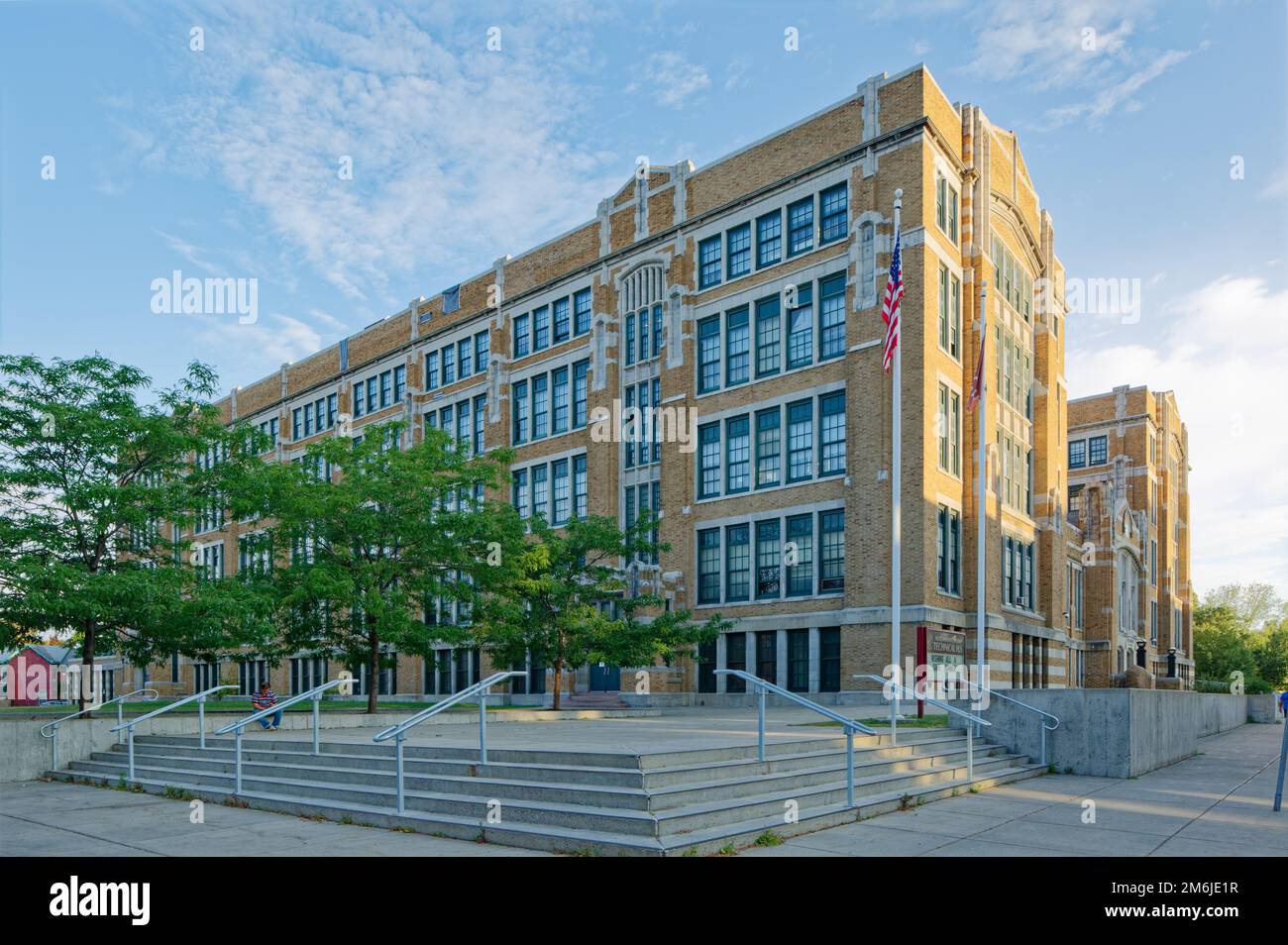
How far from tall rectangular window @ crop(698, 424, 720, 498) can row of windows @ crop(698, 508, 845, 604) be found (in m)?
1.43

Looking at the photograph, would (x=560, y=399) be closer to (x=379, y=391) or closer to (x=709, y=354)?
(x=709, y=354)

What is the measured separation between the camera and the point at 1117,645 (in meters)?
52.1

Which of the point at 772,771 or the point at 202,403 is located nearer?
the point at 772,771

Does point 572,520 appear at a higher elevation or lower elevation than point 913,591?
higher

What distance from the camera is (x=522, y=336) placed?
153 feet

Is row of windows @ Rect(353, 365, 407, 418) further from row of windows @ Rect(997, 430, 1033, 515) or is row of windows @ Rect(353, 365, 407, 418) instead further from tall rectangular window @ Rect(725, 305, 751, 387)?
row of windows @ Rect(997, 430, 1033, 515)

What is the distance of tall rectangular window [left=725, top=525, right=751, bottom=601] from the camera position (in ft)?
116

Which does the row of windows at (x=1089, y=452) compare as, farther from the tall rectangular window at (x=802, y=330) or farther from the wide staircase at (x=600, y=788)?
the wide staircase at (x=600, y=788)

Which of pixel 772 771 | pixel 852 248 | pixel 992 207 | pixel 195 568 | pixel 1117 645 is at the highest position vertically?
pixel 992 207

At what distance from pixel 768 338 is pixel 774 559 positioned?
292 inches
